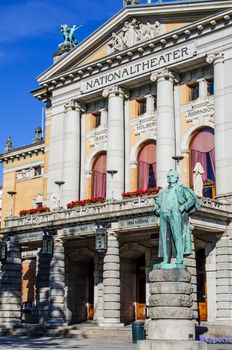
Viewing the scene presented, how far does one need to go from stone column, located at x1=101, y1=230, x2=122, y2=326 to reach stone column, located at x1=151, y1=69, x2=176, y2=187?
6279mm

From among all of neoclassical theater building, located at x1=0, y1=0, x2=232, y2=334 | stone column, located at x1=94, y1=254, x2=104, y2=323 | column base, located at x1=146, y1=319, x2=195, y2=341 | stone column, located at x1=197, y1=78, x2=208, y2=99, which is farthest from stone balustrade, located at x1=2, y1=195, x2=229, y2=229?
column base, located at x1=146, y1=319, x2=195, y2=341

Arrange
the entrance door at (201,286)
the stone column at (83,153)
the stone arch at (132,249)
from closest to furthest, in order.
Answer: the entrance door at (201,286) < the stone arch at (132,249) < the stone column at (83,153)

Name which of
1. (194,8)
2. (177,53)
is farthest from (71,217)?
(194,8)

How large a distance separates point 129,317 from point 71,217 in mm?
7813

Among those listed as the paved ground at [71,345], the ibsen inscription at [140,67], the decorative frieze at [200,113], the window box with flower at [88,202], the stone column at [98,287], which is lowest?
the paved ground at [71,345]

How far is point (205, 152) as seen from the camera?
132 feet

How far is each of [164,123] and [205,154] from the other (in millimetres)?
3656

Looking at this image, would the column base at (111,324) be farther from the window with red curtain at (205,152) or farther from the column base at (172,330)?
the column base at (172,330)

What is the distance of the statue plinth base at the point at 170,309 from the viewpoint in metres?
19.5

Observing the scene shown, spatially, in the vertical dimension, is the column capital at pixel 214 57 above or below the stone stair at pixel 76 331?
above

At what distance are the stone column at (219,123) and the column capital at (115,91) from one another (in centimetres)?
789

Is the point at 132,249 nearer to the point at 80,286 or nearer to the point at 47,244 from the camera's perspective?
the point at 47,244

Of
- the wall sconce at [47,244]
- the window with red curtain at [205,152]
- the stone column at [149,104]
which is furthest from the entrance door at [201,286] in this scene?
the stone column at [149,104]

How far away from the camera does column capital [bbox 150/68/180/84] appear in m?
41.9
